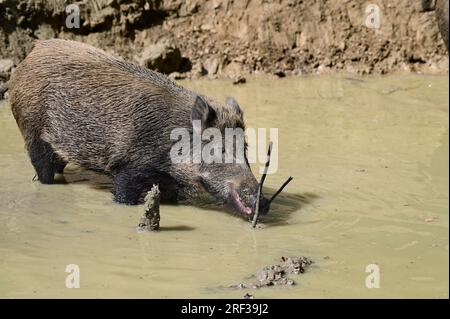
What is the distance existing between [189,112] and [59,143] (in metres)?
1.20

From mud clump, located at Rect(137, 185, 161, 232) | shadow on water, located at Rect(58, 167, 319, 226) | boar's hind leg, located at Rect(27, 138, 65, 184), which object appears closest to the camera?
mud clump, located at Rect(137, 185, 161, 232)

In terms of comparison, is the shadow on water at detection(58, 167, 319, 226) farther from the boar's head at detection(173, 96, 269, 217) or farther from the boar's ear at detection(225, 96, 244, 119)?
the boar's ear at detection(225, 96, 244, 119)

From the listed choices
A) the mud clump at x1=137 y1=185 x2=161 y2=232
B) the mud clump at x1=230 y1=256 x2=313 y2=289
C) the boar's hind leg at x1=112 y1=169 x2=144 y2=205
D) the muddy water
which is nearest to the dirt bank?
the muddy water

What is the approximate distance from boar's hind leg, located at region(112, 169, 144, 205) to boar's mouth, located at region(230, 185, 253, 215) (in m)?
0.86

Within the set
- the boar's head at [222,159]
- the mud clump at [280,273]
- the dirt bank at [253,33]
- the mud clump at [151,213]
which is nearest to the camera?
the mud clump at [280,273]

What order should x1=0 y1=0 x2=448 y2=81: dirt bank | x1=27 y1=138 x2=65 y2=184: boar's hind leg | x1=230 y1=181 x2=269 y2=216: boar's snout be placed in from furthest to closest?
x1=0 y1=0 x2=448 y2=81: dirt bank
x1=27 y1=138 x2=65 y2=184: boar's hind leg
x1=230 y1=181 x2=269 y2=216: boar's snout

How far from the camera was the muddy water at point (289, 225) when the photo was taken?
19.5ft

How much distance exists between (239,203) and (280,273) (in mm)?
1385

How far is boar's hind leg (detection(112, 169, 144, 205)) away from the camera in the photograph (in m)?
7.82

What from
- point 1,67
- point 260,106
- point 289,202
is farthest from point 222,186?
point 1,67

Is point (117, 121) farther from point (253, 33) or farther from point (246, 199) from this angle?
point (253, 33)

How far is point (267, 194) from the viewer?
26.6 feet

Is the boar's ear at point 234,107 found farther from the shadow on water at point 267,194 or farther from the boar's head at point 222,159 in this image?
the shadow on water at point 267,194

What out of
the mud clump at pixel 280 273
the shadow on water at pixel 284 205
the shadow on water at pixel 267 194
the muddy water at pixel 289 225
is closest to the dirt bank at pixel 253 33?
the muddy water at pixel 289 225
